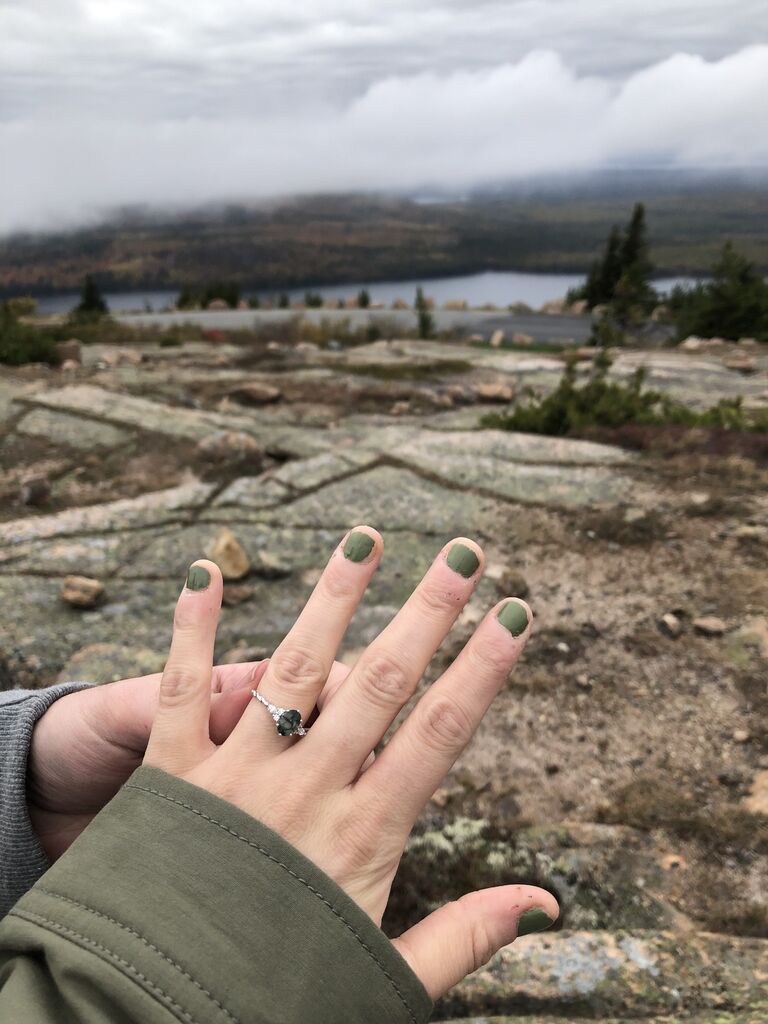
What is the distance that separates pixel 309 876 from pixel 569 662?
214 cm

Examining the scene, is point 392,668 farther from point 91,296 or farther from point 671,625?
point 91,296

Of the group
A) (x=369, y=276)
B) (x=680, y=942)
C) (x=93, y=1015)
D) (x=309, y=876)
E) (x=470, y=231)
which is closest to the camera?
(x=93, y=1015)

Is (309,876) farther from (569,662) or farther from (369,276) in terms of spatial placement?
(369,276)

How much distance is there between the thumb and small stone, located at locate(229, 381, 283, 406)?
6.42m

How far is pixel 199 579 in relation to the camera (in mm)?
1235

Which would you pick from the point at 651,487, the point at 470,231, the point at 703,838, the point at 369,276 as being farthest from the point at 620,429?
the point at 470,231

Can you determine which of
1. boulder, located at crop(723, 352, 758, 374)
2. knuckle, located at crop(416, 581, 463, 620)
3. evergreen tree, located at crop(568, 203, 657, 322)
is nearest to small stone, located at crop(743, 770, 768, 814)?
knuckle, located at crop(416, 581, 463, 620)

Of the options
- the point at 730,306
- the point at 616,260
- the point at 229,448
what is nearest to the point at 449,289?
the point at 616,260

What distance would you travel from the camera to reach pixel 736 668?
2.79 metres

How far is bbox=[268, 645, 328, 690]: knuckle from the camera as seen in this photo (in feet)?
3.95

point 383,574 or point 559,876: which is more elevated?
point 383,574

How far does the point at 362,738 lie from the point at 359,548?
331mm

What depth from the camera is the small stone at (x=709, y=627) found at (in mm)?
2992

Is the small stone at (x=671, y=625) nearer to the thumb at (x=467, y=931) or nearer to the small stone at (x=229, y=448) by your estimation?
the thumb at (x=467, y=931)
